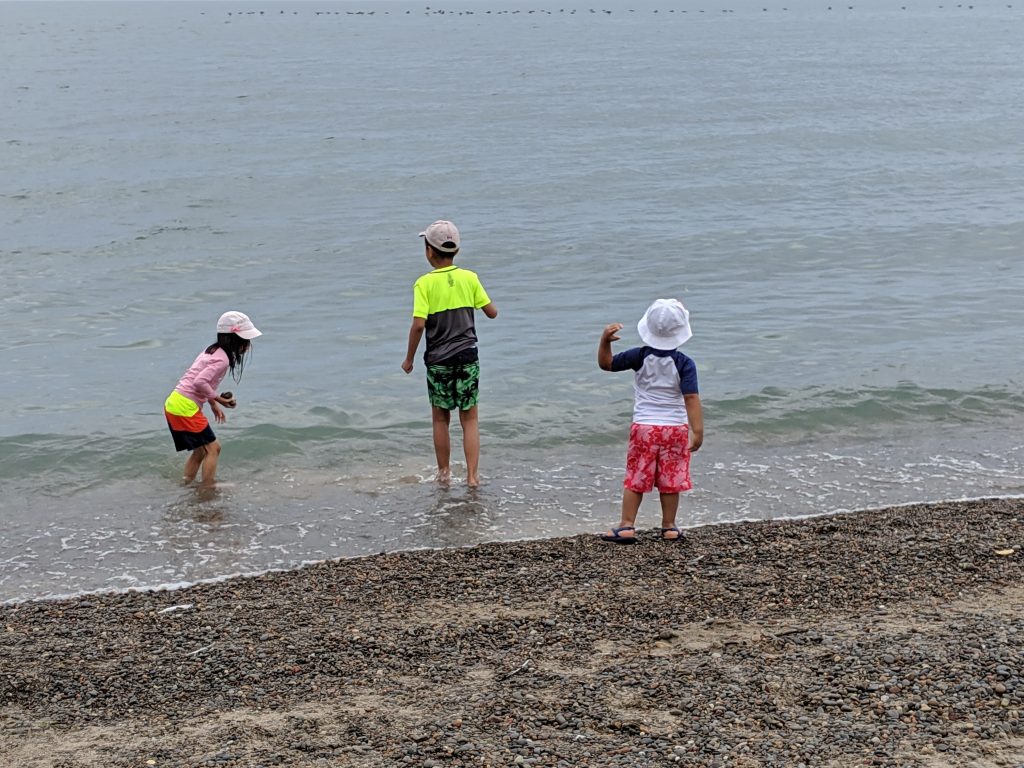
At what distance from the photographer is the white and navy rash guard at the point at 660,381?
755 cm

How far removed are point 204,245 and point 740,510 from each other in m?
12.6

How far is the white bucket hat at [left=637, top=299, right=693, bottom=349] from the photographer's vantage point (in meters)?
7.39

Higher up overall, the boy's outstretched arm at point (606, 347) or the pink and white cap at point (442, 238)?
the pink and white cap at point (442, 238)

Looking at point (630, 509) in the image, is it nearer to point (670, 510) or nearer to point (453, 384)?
point (670, 510)

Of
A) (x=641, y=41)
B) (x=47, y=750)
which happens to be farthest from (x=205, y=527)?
(x=641, y=41)

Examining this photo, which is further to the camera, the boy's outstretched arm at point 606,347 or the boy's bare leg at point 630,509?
the boy's bare leg at point 630,509

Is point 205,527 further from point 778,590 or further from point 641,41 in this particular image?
point 641,41

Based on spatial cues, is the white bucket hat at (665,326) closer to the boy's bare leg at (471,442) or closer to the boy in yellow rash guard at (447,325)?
the boy in yellow rash guard at (447,325)

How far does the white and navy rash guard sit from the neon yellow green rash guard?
157cm

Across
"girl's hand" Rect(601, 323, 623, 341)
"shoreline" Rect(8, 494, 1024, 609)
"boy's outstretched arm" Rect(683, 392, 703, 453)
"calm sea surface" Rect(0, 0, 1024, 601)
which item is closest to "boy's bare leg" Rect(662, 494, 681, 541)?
"shoreline" Rect(8, 494, 1024, 609)

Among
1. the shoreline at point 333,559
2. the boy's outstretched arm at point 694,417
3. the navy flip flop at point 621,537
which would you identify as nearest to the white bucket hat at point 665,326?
the boy's outstretched arm at point 694,417

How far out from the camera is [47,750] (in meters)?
5.16

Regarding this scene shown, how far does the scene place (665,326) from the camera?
24.3ft

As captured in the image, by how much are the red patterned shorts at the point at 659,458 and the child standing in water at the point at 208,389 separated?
294 centimetres
